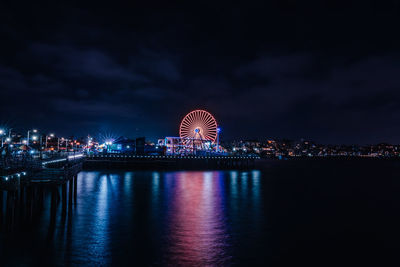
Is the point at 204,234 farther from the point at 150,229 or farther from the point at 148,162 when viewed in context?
the point at 148,162

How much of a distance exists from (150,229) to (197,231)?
10.7 feet

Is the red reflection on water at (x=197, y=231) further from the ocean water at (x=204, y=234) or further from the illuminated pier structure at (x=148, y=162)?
the illuminated pier structure at (x=148, y=162)

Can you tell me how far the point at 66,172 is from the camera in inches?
834

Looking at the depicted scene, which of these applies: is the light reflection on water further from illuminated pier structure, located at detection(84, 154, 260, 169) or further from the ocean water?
illuminated pier structure, located at detection(84, 154, 260, 169)

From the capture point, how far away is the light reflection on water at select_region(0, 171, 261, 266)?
→ 16438 mm

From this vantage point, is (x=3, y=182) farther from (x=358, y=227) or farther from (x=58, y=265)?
(x=358, y=227)

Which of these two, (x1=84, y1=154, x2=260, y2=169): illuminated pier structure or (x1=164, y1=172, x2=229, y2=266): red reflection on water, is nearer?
(x1=164, y1=172, x2=229, y2=266): red reflection on water

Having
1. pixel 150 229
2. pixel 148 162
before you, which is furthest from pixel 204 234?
pixel 148 162

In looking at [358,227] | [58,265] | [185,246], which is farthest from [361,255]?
[58,265]

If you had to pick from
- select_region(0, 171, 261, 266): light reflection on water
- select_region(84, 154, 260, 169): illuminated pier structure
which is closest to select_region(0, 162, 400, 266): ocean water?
select_region(0, 171, 261, 266): light reflection on water

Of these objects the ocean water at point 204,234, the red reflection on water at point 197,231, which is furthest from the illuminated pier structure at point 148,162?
the red reflection on water at point 197,231

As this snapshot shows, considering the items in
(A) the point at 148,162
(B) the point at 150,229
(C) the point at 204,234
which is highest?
(A) the point at 148,162

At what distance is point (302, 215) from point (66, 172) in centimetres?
1975

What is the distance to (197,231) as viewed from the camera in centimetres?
2181
